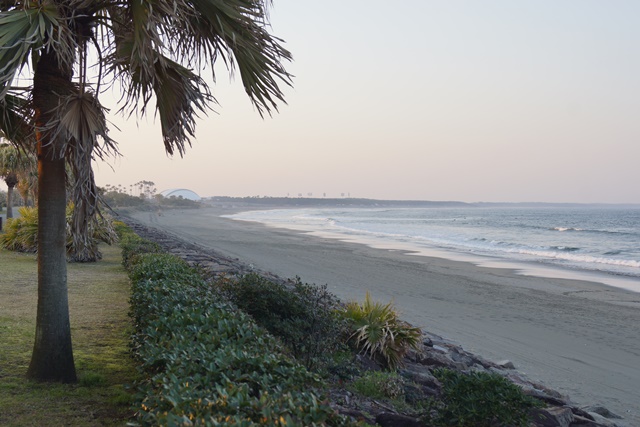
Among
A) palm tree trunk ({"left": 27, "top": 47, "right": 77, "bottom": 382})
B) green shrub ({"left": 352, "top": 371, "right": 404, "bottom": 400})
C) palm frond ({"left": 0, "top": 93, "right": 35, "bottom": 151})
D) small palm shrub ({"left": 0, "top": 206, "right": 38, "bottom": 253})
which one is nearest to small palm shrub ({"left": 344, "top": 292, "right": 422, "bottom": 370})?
green shrub ({"left": 352, "top": 371, "right": 404, "bottom": 400})

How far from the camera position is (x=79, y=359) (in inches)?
244

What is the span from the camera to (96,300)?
31.8 ft

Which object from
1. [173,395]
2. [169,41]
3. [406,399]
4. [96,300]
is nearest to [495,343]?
[406,399]

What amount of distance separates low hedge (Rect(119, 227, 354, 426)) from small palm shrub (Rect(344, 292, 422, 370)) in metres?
2.15

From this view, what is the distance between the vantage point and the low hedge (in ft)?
8.75

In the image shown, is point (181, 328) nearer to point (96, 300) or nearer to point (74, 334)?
point (74, 334)

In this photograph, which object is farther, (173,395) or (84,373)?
(84,373)

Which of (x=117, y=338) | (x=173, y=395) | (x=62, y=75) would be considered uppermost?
(x=62, y=75)

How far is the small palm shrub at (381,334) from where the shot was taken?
678 centimetres

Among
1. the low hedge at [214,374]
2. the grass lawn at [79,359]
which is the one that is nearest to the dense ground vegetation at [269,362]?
the low hedge at [214,374]

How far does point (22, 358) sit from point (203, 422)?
456 centimetres

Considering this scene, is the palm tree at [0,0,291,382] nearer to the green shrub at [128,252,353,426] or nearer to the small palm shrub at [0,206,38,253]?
the green shrub at [128,252,353,426]

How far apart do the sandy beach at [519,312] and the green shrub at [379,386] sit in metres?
2.59

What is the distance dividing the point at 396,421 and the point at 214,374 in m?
1.94
